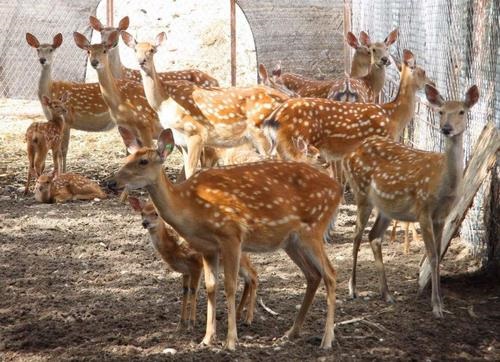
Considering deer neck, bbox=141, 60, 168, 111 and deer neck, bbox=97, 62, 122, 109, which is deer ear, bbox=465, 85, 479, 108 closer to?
deer neck, bbox=141, 60, 168, 111

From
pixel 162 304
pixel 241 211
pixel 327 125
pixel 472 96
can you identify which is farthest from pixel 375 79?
pixel 241 211

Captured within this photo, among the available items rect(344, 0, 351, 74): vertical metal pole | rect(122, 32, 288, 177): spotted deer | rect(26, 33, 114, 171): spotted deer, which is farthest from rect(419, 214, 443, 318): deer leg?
rect(344, 0, 351, 74): vertical metal pole

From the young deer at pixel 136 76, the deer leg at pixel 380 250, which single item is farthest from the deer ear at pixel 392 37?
the deer leg at pixel 380 250

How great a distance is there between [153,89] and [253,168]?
13.8ft

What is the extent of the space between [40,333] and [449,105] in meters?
3.14

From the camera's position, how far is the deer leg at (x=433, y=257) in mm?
6730

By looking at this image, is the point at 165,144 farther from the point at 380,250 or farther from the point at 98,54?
the point at 98,54

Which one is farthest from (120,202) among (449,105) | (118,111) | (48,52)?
(449,105)

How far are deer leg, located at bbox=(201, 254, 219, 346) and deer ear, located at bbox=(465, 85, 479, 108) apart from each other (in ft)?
6.88

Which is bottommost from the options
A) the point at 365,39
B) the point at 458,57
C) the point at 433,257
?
the point at 433,257

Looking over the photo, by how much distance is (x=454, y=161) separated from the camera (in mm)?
6691

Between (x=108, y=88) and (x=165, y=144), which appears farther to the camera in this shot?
(x=108, y=88)

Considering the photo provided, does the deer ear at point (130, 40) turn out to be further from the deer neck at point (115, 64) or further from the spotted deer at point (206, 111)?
the deer neck at point (115, 64)

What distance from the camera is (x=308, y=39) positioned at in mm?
15625
